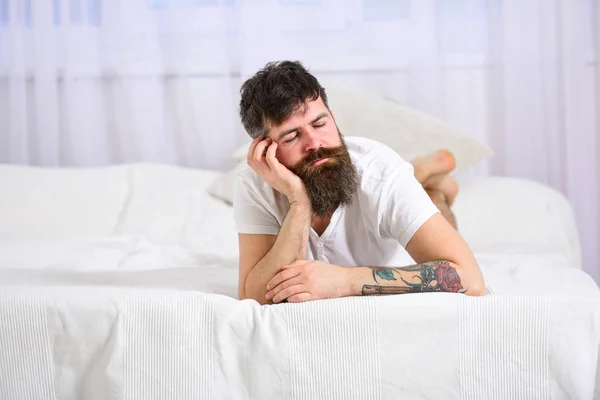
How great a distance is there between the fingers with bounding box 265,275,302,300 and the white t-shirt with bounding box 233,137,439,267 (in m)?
0.23

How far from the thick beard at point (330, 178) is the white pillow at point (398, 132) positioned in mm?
1031

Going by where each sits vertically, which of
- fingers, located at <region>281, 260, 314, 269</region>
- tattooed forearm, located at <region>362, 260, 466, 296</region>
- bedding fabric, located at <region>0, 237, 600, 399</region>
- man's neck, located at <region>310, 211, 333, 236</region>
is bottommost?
bedding fabric, located at <region>0, 237, 600, 399</region>

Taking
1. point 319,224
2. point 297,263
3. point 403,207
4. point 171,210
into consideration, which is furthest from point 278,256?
point 171,210

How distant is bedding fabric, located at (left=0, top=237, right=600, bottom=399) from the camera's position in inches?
55.1

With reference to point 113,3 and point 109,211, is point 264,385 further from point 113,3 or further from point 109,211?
point 113,3

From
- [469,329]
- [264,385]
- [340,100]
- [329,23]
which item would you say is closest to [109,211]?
[340,100]

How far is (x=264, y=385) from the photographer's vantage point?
1417 mm

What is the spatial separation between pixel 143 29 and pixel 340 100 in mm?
924

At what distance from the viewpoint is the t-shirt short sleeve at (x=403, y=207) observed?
167cm

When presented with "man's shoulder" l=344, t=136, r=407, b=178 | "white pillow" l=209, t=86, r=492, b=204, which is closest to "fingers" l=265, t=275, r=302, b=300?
"man's shoulder" l=344, t=136, r=407, b=178

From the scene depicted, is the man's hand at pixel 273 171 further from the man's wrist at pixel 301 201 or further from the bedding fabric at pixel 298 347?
the bedding fabric at pixel 298 347

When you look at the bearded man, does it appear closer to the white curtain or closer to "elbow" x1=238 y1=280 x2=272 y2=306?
"elbow" x1=238 y1=280 x2=272 y2=306

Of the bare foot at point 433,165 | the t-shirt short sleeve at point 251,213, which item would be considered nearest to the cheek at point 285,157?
the t-shirt short sleeve at point 251,213

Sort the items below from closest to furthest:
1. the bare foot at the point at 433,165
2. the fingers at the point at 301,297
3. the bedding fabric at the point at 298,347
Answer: the bedding fabric at the point at 298,347, the fingers at the point at 301,297, the bare foot at the point at 433,165
